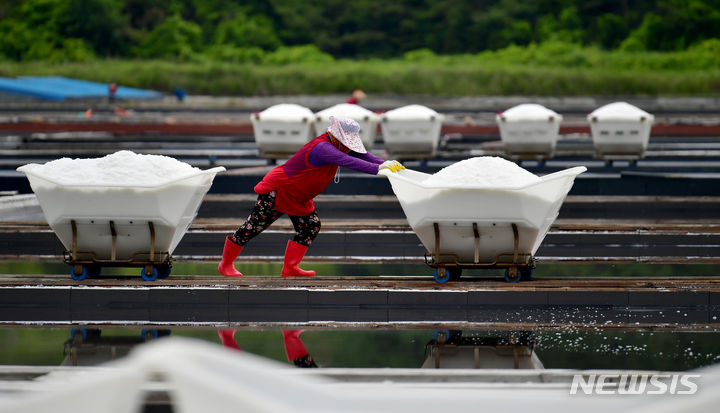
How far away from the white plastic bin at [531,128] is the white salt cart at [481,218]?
9.89 meters

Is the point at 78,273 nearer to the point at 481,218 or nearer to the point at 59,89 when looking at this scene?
the point at 481,218

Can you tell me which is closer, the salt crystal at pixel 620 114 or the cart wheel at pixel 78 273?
the cart wheel at pixel 78 273

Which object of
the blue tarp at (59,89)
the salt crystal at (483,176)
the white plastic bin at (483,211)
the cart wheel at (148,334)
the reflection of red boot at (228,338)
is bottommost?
the blue tarp at (59,89)

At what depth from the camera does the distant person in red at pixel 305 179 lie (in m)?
8.38

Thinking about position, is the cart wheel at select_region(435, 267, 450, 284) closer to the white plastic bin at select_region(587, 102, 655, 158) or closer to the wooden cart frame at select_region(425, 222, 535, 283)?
the wooden cart frame at select_region(425, 222, 535, 283)

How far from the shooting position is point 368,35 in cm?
5900

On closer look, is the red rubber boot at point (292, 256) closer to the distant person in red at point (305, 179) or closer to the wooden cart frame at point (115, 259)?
the distant person in red at point (305, 179)

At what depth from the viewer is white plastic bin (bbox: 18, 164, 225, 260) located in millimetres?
8273

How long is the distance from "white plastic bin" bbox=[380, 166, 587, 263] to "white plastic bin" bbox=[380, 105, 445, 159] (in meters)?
10.3

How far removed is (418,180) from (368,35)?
5127 centimetres

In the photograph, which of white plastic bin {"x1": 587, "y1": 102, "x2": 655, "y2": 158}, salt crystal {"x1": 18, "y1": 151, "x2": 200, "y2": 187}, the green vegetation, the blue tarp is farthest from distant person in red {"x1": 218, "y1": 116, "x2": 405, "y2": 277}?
the green vegetation

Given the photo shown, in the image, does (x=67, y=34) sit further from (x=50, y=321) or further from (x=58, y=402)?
(x=58, y=402)

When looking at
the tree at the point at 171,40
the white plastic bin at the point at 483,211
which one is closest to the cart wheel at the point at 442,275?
the white plastic bin at the point at 483,211

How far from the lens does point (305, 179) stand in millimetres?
8562
